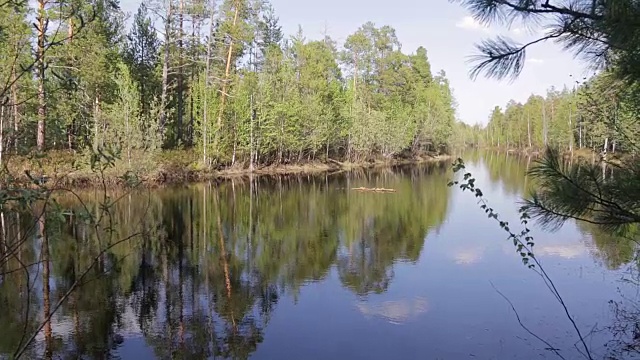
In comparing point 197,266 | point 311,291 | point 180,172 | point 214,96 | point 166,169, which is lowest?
point 311,291

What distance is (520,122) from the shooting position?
3957 inches

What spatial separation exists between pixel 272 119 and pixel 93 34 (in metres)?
13.9

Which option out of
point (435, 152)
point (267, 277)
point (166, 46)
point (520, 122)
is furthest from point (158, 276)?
point (520, 122)

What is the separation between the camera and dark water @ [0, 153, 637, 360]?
7.79 meters

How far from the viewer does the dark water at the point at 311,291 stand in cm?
779

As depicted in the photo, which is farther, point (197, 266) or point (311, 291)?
point (197, 266)

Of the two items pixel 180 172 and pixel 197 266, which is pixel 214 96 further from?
pixel 197 266

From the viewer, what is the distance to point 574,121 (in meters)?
60.7

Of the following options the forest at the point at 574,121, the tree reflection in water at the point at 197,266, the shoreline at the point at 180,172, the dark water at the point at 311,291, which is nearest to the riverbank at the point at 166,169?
the shoreline at the point at 180,172

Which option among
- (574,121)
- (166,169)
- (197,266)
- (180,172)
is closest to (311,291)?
(197,266)

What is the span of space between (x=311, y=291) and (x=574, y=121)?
5932cm

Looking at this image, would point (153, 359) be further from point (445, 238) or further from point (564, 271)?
point (445, 238)

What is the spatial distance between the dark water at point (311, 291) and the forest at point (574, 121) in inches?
118

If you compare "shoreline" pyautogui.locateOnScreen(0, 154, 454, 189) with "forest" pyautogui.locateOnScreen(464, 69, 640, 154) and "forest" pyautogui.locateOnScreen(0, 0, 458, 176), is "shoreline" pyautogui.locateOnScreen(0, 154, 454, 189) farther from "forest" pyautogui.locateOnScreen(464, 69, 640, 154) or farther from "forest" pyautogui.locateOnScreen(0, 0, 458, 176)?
"forest" pyautogui.locateOnScreen(464, 69, 640, 154)
